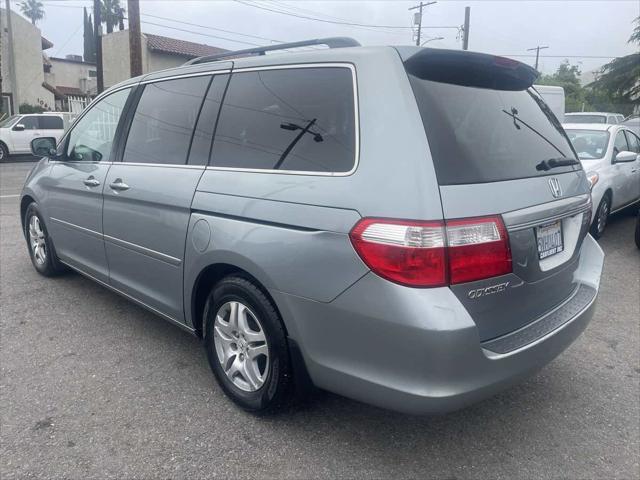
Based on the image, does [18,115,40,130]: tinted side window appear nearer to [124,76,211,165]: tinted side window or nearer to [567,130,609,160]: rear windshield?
[567,130,609,160]: rear windshield

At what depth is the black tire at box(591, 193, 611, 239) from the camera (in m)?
7.05

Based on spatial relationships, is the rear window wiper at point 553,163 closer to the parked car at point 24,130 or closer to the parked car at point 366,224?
the parked car at point 366,224

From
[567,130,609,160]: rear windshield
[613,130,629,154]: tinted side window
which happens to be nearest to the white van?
[613,130,629,154]: tinted side window

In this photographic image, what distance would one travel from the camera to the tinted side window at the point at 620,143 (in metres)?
7.84

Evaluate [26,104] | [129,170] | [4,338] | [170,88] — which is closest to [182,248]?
[129,170]

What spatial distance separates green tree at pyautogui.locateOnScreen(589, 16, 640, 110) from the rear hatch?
40563mm

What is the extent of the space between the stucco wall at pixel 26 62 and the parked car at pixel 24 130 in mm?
12461

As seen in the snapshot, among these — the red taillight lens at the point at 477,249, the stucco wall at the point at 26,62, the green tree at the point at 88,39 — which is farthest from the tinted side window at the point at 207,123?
the green tree at the point at 88,39

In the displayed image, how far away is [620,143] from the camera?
8141mm

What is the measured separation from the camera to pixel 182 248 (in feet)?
9.96

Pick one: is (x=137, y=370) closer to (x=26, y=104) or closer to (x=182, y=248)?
(x=182, y=248)

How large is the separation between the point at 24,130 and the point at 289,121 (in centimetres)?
2108

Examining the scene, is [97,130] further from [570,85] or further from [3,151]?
[570,85]

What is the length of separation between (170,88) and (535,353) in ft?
8.78
